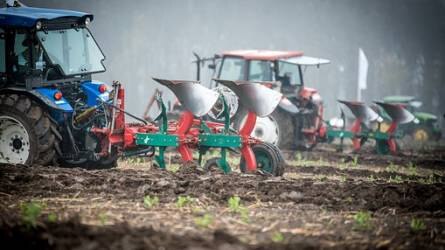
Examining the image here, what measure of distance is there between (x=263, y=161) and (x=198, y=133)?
1054 millimetres

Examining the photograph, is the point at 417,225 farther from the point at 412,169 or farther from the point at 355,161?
the point at 355,161

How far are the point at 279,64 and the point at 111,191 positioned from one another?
1011 centimetres

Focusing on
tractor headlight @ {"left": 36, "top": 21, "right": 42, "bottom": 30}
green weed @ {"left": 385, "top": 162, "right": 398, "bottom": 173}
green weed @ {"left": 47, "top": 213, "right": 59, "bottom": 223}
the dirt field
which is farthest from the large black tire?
green weed @ {"left": 385, "top": 162, "right": 398, "bottom": 173}

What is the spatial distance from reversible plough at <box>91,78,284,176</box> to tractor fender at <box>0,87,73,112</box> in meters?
0.73


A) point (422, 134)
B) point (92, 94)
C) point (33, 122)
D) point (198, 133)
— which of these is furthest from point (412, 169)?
point (422, 134)

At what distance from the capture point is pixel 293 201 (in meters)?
9.23

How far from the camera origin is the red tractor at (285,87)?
18.2 m

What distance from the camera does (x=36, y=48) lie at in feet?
39.3

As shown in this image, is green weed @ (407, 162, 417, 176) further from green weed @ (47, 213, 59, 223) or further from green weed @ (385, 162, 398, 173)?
green weed @ (47, 213, 59, 223)

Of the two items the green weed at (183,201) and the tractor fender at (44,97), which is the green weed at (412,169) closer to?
the tractor fender at (44,97)

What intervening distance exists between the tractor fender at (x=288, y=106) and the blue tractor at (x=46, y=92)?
5.92m

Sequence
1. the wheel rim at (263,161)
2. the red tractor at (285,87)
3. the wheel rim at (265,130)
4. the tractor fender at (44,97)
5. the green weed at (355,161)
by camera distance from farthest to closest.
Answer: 1. the red tractor at (285,87)
2. the wheel rim at (265,130)
3. the green weed at (355,161)
4. the wheel rim at (263,161)
5. the tractor fender at (44,97)

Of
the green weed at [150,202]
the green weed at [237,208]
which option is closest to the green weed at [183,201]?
the green weed at [150,202]

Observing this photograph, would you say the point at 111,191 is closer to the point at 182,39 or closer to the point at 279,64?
the point at 279,64
